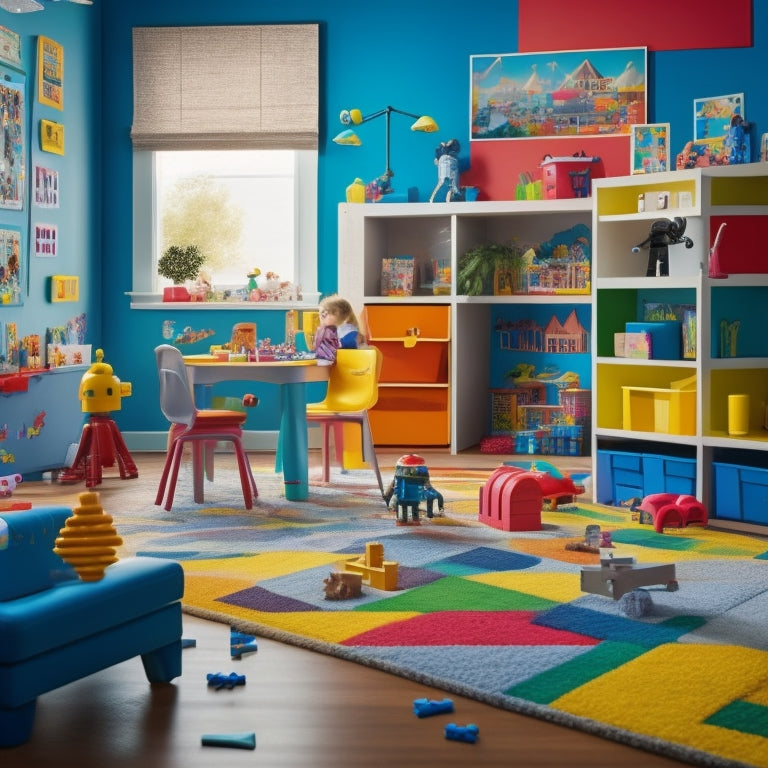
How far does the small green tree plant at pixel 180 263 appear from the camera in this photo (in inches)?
305

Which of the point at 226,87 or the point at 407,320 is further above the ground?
the point at 226,87

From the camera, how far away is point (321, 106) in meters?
7.79

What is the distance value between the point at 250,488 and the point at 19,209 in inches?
88.7

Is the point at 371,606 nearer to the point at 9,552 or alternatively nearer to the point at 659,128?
the point at 9,552

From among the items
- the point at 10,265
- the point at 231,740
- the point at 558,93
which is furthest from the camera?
the point at 558,93

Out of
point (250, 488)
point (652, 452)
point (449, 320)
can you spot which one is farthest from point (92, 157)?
point (652, 452)

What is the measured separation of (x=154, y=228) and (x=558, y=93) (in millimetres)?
2786

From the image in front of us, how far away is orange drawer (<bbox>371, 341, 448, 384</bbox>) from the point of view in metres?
7.39

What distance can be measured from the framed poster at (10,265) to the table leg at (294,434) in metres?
1.79

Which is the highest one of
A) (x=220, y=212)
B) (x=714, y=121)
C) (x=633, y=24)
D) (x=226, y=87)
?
(x=633, y=24)

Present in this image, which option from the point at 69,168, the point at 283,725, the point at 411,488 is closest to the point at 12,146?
the point at 69,168

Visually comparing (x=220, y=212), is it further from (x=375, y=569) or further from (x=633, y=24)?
(x=375, y=569)

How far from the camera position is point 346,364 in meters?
6.03

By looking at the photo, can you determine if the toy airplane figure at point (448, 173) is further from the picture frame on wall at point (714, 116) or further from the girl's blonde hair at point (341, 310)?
the picture frame on wall at point (714, 116)
